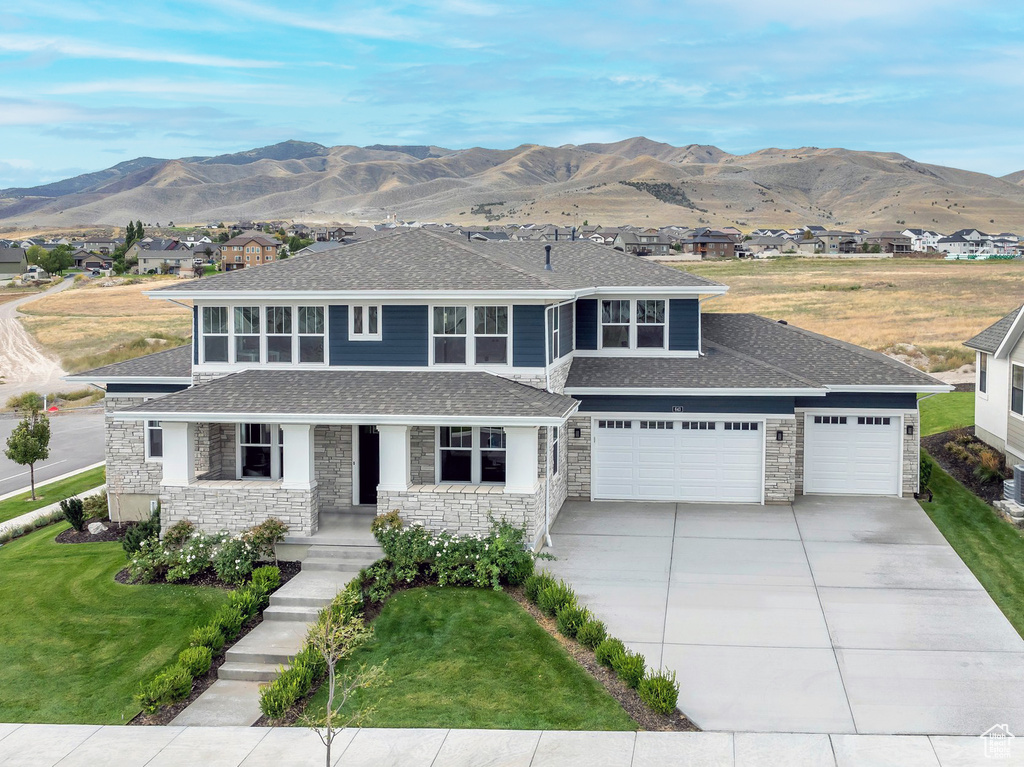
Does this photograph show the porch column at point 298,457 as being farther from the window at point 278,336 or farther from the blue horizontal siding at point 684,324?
the blue horizontal siding at point 684,324

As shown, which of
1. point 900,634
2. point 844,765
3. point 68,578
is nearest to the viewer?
point 844,765

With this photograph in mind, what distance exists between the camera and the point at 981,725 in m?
11.1

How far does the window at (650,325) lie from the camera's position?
23188mm

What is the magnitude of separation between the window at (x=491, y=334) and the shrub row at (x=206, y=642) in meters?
5.91

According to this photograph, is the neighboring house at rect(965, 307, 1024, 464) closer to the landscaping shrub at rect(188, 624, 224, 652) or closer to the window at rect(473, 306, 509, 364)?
the window at rect(473, 306, 509, 364)

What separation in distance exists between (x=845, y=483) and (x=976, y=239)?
162 m

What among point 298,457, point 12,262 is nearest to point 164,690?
point 298,457

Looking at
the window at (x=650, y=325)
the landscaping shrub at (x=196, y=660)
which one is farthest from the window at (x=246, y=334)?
the window at (x=650, y=325)

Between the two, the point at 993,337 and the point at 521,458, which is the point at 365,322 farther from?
the point at 993,337

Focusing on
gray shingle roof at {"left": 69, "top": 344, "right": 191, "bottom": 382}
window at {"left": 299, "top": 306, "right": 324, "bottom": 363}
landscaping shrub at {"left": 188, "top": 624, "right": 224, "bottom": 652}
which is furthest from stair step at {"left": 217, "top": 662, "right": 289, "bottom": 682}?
gray shingle roof at {"left": 69, "top": 344, "right": 191, "bottom": 382}

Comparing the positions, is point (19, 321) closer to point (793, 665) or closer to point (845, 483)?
point (845, 483)

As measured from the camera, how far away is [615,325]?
2323 centimetres

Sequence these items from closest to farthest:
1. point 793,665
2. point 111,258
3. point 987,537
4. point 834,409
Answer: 1. point 793,665
2. point 987,537
3. point 834,409
4. point 111,258

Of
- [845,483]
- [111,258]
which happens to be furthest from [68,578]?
[111,258]
